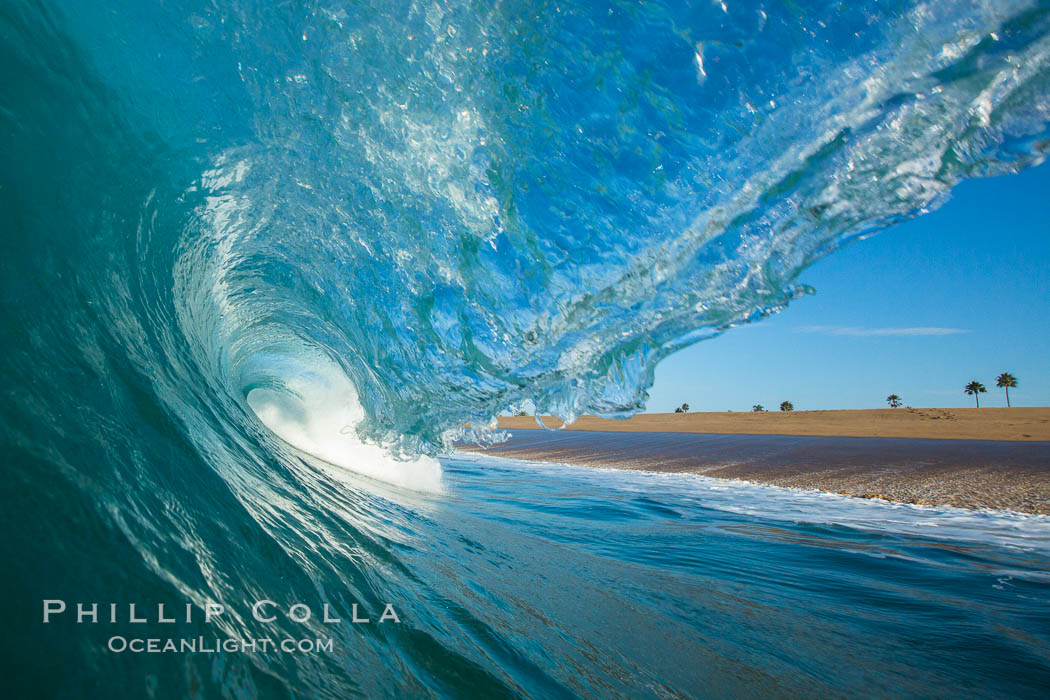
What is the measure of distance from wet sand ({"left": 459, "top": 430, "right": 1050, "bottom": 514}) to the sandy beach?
2 cm

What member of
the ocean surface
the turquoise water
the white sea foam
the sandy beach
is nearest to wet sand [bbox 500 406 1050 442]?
the sandy beach

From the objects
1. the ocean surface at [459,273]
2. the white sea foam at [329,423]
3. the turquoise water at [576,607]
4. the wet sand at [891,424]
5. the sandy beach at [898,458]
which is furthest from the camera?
the wet sand at [891,424]

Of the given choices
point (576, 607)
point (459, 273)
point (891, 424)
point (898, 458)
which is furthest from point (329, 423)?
point (891, 424)

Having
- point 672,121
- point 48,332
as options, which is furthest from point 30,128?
point 672,121

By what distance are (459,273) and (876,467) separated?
475 inches

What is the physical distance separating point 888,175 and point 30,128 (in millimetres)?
4653

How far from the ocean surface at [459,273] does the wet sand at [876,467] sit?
332 cm

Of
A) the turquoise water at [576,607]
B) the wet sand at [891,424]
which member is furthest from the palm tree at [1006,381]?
the turquoise water at [576,607]

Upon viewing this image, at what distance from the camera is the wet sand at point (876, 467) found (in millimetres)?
8031

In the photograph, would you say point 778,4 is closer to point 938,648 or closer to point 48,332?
point 938,648

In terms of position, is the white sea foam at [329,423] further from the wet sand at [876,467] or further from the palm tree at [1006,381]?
the palm tree at [1006,381]

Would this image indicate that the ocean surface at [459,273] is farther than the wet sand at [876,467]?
No

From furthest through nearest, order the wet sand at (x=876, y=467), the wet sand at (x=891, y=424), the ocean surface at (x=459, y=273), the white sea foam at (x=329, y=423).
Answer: the wet sand at (x=891, y=424) < the wet sand at (x=876, y=467) < the white sea foam at (x=329, y=423) < the ocean surface at (x=459, y=273)

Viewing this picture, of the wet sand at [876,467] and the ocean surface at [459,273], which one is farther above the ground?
the ocean surface at [459,273]
